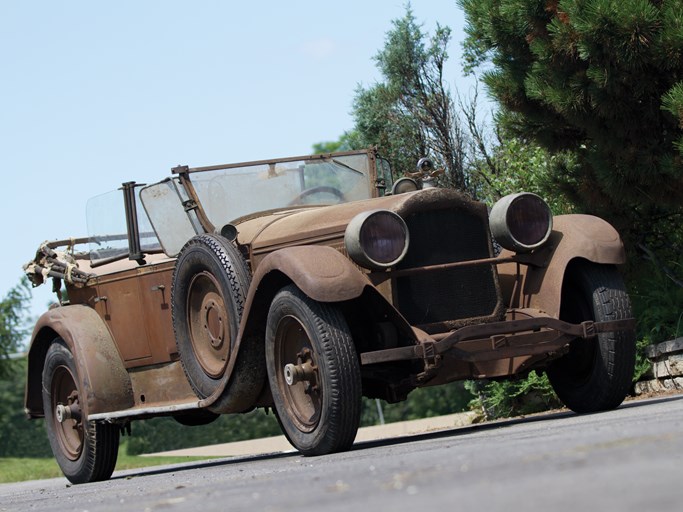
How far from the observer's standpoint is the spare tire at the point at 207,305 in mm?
7113

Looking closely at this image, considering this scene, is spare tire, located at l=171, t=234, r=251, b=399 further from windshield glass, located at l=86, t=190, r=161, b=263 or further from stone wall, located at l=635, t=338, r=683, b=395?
stone wall, located at l=635, t=338, r=683, b=395

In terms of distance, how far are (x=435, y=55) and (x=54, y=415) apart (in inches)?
311

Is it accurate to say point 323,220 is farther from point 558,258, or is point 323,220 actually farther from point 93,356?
point 93,356

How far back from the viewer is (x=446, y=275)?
6.91 metres

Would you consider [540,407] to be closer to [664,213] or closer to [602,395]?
[664,213]

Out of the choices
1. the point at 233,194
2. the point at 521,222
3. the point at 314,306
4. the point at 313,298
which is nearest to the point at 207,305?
the point at 233,194

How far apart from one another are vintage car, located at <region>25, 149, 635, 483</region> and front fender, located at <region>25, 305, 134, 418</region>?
1cm

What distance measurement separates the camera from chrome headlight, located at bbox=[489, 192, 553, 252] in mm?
6883

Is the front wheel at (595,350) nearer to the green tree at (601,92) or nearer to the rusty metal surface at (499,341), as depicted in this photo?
the rusty metal surface at (499,341)

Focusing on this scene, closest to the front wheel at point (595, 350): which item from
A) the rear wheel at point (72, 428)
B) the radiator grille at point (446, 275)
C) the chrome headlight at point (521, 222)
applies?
the chrome headlight at point (521, 222)

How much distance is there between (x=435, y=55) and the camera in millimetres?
15031

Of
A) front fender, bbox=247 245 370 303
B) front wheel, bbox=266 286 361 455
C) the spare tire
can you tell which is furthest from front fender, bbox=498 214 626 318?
the spare tire

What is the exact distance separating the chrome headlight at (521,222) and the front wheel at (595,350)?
1.04 feet

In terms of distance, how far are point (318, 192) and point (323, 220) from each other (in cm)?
149
